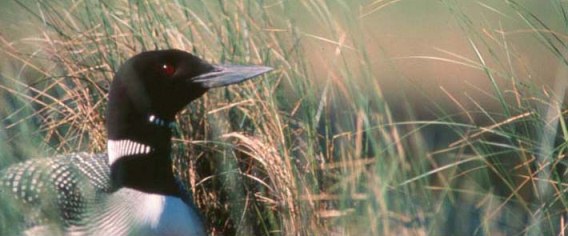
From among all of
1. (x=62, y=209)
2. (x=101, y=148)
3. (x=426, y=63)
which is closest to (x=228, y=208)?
(x=101, y=148)

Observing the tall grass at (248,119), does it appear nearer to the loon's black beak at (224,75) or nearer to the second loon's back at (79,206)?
the second loon's back at (79,206)

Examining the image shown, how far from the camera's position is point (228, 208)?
17.1ft

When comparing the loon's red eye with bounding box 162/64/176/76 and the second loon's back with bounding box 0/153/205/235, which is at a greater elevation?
the loon's red eye with bounding box 162/64/176/76

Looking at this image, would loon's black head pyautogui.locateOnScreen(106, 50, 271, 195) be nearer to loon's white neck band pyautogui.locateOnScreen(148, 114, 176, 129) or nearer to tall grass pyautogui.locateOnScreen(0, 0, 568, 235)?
loon's white neck band pyautogui.locateOnScreen(148, 114, 176, 129)

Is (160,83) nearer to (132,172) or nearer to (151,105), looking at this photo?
(151,105)

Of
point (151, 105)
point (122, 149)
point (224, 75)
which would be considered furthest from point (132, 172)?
point (224, 75)

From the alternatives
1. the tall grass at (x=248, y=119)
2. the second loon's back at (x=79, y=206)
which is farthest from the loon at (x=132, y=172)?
the tall grass at (x=248, y=119)

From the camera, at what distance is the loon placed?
14.9ft

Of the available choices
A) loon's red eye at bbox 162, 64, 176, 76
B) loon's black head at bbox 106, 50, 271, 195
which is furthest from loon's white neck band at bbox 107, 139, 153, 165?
loon's red eye at bbox 162, 64, 176, 76

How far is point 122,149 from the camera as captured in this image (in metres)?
4.69

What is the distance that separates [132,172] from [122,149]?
0.21 feet

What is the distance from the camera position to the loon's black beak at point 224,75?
15.4 feet

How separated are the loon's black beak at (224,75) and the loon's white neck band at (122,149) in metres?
0.22

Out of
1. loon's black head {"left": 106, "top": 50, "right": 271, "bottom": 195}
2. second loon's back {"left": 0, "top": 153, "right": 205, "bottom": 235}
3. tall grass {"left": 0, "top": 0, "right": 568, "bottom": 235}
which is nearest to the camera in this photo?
second loon's back {"left": 0, "top": 153, "right": 205, "bottom": 235}
